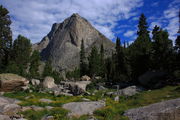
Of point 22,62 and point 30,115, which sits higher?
point 22,62

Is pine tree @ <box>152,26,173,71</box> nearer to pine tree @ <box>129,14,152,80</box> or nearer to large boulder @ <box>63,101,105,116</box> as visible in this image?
pine tree @ <box>129,14,152,80</box>

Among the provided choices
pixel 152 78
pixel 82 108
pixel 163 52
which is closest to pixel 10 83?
pixel 82 108

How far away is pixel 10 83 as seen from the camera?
29969 millimetres

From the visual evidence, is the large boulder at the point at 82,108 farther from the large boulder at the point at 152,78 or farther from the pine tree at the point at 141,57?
the pine tree at the point at 141,57

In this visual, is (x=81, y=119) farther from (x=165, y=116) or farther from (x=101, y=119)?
(x=165, y=116)

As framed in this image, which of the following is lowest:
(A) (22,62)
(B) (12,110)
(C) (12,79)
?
→ (B) (12,110)

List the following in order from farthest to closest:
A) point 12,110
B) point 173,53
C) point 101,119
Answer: point 173,53, point 12,110, point 101,119

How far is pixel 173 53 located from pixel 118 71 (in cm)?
2940

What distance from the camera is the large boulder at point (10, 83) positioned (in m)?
29.4

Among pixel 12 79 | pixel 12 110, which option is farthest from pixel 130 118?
pixel 12 79

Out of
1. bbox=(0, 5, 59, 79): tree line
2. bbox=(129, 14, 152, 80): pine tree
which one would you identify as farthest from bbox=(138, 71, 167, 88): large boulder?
bbox=(0, 5, 59, 79): tree line

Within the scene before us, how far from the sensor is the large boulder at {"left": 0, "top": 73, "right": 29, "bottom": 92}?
2944cm

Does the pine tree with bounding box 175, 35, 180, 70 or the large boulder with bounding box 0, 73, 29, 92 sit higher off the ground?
the pine tree with bounding box 175, 35, 180, 70

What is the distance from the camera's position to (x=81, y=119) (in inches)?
376
